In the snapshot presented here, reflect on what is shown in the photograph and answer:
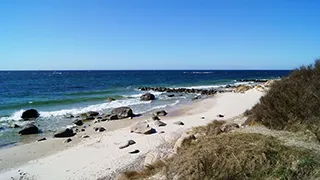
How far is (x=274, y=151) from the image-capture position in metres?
5.42

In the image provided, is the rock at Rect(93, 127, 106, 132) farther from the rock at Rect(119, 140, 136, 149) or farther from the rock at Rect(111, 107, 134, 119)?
the rock at Rect(119, 140, 136, 149)

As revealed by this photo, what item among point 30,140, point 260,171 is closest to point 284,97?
point 260,171

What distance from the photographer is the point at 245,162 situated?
16.8 feet

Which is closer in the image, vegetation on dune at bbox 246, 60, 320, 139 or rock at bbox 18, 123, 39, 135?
vegetation on dune at bbox 246, 60, 320, 139

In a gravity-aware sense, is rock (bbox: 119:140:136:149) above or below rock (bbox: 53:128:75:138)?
above

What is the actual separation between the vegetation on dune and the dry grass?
166cm

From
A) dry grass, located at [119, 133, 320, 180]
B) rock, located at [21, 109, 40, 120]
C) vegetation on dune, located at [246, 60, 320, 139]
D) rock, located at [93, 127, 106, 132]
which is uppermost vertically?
vegetation on dune, located at [246, 60, 320, 139]

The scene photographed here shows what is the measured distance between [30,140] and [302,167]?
44.4 feet

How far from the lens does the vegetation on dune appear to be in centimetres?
746

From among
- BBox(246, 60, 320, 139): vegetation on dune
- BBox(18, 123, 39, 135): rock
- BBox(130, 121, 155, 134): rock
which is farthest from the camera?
BBox(18, 123, 39, 135): rock

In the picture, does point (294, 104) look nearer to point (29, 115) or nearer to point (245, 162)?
point (245, 162)

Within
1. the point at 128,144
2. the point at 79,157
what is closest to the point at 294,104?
the point at 128,144

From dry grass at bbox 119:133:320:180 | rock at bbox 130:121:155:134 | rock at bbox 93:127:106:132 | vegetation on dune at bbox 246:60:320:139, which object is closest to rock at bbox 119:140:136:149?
rock at bbox 130:121:155:134

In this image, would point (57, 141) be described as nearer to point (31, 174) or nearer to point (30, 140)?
point (30, 140)
